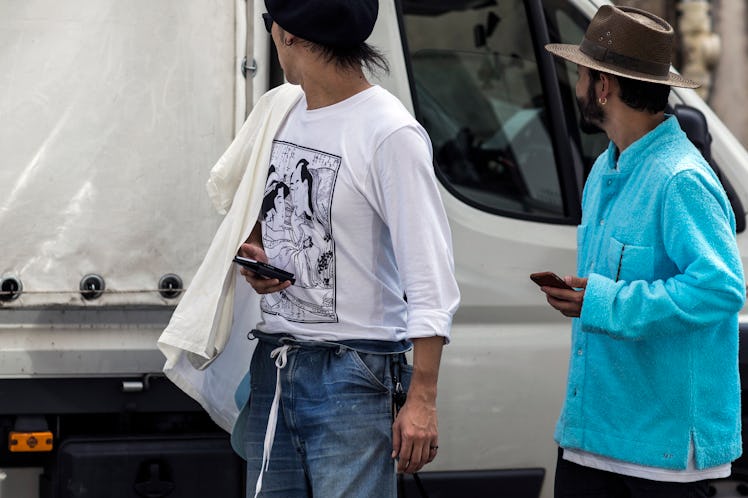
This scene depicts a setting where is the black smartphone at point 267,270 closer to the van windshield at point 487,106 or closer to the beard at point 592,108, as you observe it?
the beard at point 592,108

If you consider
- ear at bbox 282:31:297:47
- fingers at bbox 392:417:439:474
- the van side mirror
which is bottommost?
fingers at bbox 392:417:439:474

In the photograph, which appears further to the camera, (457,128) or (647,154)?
(457,128)

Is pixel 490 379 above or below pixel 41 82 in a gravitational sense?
below

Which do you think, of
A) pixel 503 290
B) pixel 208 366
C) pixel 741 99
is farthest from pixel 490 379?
pixel 741 99

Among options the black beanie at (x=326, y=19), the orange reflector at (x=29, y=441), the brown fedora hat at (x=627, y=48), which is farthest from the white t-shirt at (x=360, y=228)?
the orange reflector at (x=29, y=441)

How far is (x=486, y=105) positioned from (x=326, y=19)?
1.43 meters

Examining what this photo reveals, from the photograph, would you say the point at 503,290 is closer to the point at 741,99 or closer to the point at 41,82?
the point at 41,82

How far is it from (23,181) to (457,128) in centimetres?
131

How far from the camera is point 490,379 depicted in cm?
348

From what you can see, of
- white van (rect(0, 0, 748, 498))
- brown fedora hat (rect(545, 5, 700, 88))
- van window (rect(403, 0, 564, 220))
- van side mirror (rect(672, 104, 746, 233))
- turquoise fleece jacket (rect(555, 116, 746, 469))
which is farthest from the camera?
van window (rect(403, 0, 564, 220))

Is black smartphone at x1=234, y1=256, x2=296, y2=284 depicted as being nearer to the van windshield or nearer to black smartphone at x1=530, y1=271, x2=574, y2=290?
black smartphone at x1=530, y1=271, x2=574, y2=290

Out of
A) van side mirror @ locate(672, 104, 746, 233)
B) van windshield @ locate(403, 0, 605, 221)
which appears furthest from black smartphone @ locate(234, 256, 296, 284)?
van side mirror @ locate(672, 104, 746, 233)

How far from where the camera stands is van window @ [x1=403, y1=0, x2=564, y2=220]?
3.54 meters

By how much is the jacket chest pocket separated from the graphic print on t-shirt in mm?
626
